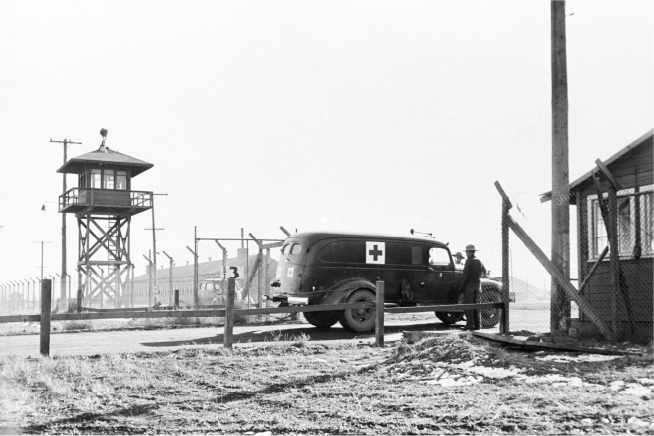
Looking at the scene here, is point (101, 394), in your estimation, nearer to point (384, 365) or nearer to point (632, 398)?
point (384, 365)

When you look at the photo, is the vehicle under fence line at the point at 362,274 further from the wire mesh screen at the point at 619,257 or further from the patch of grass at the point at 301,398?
the patch of grass at the point at 301,398

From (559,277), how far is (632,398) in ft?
19.7

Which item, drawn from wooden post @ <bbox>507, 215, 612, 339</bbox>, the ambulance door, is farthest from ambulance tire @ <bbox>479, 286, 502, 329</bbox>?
wooden post @ <bbox>507, 215, 612, 339</bbox>

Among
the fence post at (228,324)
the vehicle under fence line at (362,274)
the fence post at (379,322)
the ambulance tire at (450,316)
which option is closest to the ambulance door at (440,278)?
the vehicle under fence line at (362,274)

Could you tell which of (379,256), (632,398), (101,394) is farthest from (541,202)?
Result: (101,394)

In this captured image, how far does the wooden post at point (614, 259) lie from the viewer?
12203 millimetres

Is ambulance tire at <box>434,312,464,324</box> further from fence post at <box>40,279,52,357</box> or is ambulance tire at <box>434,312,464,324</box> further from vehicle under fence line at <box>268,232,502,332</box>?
fence post at <box>40,279,52,357</box>

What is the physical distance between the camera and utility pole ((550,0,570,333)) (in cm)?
1333

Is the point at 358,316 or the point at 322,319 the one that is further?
the point at 322,319

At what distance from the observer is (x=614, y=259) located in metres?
12.2

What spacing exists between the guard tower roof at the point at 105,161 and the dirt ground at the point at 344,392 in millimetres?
30732

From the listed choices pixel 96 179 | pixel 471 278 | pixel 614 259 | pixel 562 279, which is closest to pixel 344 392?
pixel 562 279

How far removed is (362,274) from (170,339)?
4.51 m

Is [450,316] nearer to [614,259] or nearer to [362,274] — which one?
[362,274]
